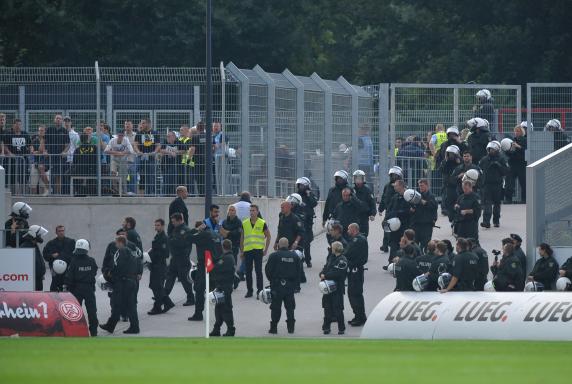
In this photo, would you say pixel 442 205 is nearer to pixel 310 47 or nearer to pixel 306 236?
pixel 306 236

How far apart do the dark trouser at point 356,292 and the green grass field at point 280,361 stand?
4.60 metres

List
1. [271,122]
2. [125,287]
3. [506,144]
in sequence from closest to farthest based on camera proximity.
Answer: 1. [125,287]
2. [271,122]
3. [506,144]

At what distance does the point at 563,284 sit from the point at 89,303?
7.52 metres

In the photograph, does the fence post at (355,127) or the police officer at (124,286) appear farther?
the fence post at (355,127)

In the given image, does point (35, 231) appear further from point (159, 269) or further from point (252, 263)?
point (252, 263)

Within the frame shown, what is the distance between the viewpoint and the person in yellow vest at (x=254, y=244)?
31297 mm

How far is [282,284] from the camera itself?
2852cm

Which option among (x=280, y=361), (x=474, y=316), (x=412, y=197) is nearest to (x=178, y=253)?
(x=412, y=197)

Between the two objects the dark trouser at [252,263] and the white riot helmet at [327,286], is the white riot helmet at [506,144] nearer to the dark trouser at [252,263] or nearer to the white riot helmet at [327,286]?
the dark trouser at [252,263]

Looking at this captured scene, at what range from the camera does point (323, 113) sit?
120ft

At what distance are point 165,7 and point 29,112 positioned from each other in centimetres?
2456

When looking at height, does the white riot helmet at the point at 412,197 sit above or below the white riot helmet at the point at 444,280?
above

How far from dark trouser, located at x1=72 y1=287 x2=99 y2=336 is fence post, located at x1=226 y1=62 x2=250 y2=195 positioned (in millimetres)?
6642

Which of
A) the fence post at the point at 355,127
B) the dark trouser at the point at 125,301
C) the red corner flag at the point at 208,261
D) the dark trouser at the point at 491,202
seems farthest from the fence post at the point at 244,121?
the red corner flag at the point at 208,261
